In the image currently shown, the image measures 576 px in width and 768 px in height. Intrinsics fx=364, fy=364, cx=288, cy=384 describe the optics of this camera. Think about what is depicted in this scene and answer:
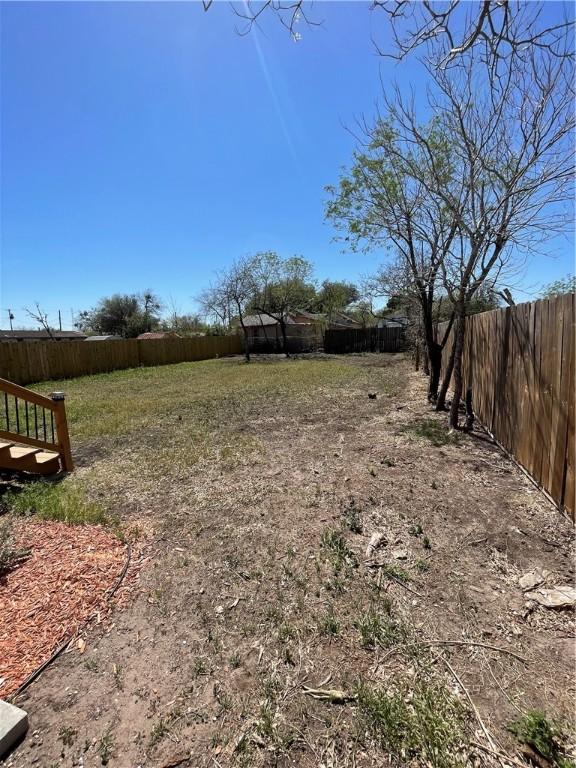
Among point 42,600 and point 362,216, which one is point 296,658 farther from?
point 362,216

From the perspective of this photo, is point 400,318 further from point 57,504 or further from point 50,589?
point 50,589

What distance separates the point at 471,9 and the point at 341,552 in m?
4.96

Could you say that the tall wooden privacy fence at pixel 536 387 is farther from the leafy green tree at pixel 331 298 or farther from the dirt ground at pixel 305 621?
the leafy green tree at pixel 331 298

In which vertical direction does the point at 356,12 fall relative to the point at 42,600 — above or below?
above

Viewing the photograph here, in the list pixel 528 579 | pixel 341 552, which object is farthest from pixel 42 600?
pixel 528 579

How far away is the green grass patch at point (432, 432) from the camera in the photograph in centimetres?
509

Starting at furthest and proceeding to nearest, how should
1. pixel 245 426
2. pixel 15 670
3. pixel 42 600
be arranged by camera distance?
pixel 245 426 → pixel 42 600 → pixel 15 670

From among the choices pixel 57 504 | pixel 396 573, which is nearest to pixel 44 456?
pixel 57 504

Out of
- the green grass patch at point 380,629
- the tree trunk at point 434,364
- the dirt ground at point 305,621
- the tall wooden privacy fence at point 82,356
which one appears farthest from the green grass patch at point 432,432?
the tall wooden privacy fence at point 82,356

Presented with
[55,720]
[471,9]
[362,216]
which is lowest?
[55,720]

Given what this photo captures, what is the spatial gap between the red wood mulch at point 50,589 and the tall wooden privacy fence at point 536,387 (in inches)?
138

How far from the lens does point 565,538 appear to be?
108 inches

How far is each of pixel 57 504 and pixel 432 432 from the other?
4.86 metres

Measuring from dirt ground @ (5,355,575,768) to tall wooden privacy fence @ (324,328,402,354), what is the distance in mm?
20858
